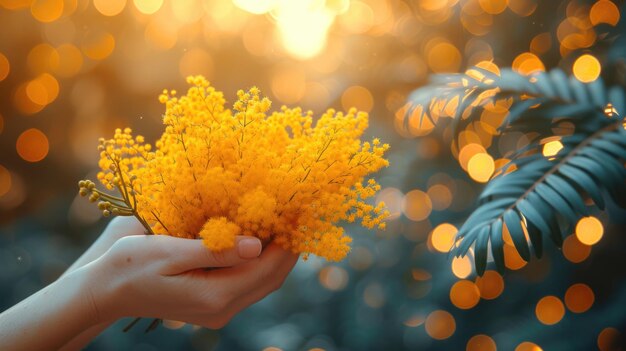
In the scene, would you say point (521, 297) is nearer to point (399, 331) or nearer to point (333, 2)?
point (399, 331)

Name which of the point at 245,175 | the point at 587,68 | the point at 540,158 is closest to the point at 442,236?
the point at 587,68

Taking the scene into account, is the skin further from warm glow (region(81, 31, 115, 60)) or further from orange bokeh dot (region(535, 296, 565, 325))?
warm glow (region(81, 31, 115, 60))

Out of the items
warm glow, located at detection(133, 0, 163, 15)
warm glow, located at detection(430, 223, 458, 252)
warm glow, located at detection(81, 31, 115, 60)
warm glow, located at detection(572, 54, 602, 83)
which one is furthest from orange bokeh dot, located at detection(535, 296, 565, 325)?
warm glow, located at detection(81, 31, 115, 60)

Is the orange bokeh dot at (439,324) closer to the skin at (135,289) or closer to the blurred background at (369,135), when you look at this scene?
the blurred background at (369,135)

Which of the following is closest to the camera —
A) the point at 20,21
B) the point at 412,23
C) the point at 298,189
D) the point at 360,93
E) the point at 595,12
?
the point at 298,189

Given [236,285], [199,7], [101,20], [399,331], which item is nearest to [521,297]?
[399,331]

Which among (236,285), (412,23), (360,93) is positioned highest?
(412,23)

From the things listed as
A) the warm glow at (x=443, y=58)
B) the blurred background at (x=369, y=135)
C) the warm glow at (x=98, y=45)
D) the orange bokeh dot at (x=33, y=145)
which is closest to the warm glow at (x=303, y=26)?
the blurred background at (x=369, y=135)
